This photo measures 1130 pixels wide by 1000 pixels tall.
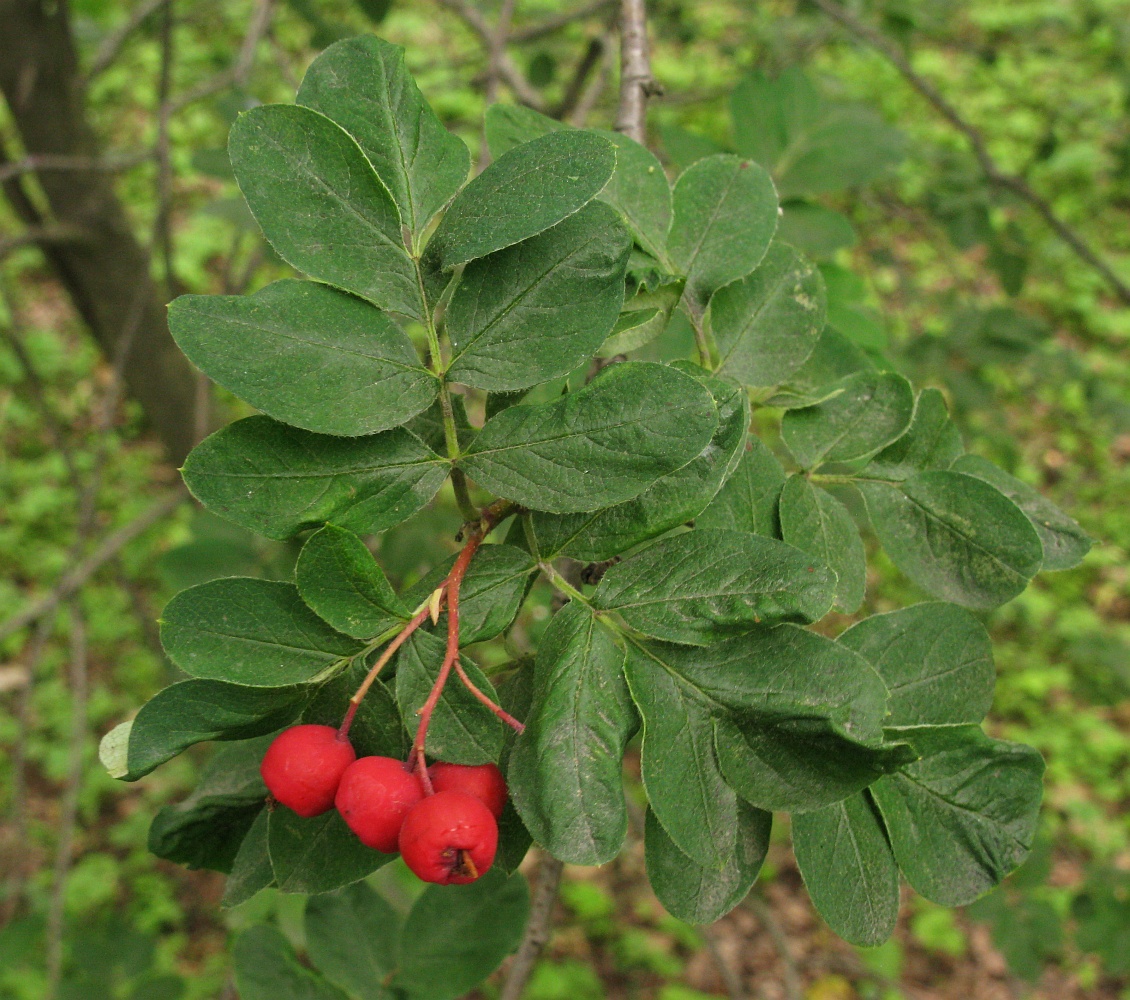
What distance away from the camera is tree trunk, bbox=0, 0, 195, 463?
204 cm

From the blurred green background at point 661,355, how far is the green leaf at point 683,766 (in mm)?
537

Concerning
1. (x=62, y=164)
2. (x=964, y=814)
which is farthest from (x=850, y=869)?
(x=62, y=164)

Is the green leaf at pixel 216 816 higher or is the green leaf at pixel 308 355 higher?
the green leaf at pixel 308 355

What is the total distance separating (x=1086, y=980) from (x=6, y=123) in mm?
6302

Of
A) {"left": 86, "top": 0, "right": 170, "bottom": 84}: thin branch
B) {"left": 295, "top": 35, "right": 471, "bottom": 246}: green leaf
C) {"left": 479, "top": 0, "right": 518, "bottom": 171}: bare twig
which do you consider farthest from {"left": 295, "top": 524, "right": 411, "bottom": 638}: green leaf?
{"left": 86, "top": 0, "right": 170, "bottom": 84}: thin branch

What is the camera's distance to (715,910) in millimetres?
712

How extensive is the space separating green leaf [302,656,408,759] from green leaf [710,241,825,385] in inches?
16.6

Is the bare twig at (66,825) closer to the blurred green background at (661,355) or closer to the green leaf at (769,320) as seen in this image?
the blurred green background at (661,355)

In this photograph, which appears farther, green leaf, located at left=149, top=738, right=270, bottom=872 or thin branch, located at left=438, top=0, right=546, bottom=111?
thin branch, located at left=438, top=0, right=546, bottom=111

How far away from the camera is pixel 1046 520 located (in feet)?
2.76

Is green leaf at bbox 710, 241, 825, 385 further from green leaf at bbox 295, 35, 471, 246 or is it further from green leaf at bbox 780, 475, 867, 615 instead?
green leaf at bbox 295, 35, 471, 246

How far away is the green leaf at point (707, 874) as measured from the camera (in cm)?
71

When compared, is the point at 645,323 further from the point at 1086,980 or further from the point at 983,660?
the point at 1086,980

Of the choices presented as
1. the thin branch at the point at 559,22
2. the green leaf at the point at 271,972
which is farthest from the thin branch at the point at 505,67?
the green leaf at the point at 271,972
